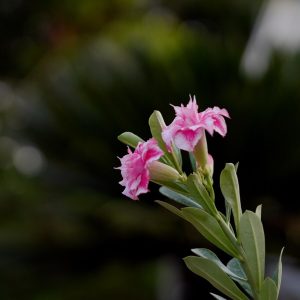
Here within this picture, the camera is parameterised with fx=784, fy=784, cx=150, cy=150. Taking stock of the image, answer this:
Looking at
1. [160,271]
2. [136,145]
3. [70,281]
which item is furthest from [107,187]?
[136,145]

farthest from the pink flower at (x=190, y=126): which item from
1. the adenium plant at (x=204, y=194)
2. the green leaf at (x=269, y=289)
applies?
the green leaf at (x=269, y=289)

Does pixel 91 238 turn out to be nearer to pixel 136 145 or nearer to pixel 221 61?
pixel 221 61

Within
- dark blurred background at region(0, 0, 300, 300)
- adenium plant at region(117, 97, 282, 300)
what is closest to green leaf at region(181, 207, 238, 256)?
adenium plant at region(117, 97, 282, 300)

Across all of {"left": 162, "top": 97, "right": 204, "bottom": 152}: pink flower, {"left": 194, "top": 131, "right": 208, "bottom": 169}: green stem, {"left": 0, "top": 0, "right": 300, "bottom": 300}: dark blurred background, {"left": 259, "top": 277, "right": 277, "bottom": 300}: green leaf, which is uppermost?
{"left": 0, "top": 0, "right": 300, "bottom": 300}: dark blurred background

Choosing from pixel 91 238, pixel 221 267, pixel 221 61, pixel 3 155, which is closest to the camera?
pixel 221 267

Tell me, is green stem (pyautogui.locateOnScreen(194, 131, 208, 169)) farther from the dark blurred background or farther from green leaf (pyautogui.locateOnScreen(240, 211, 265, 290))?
the dark blurred background

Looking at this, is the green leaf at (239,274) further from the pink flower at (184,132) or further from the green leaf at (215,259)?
the pink flower at (184,132)

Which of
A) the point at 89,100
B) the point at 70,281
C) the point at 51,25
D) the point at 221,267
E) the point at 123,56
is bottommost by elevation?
the point at 221,267
